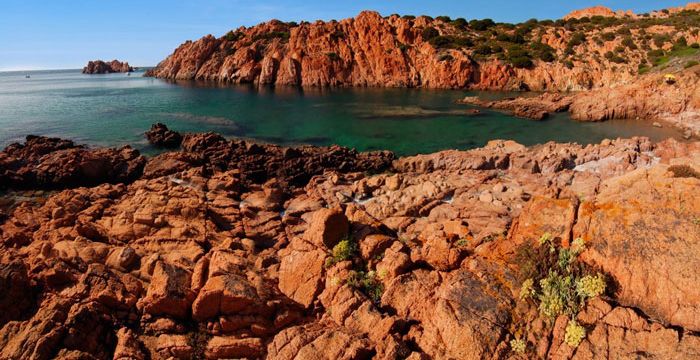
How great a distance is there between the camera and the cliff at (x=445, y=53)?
2776 inches

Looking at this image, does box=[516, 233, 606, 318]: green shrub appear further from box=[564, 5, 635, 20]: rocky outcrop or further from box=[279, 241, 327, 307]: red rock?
box=[564, 5, 635, 20]: rocky outcrop

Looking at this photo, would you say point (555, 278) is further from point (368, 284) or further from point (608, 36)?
point (608, 36)

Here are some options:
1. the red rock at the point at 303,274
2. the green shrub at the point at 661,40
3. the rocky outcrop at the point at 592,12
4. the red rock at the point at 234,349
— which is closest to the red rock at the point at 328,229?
the red rock at the point at 303,274

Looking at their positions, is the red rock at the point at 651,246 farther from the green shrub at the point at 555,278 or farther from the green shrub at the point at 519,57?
the green shrub at the point at 519,57

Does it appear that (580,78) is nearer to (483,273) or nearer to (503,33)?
(503,33)

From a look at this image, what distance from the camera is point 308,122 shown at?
47281 millimetres

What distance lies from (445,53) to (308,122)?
47940 mm

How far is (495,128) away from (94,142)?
4171cm

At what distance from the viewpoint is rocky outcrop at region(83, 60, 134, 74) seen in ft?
627

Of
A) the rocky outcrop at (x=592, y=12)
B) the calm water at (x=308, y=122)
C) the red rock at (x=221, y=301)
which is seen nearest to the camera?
the red rock at (x=221, y=301)

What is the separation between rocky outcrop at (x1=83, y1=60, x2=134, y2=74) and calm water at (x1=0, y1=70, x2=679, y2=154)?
146m

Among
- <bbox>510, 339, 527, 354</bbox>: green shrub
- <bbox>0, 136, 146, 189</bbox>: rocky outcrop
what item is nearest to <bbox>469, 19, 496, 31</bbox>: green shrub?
<bbox>0, 136, 146, 189</bbox>: rocky outcrop

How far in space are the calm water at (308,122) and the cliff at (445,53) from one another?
13.4 meters

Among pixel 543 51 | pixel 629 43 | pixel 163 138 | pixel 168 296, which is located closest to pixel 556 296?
pixel 168 296
